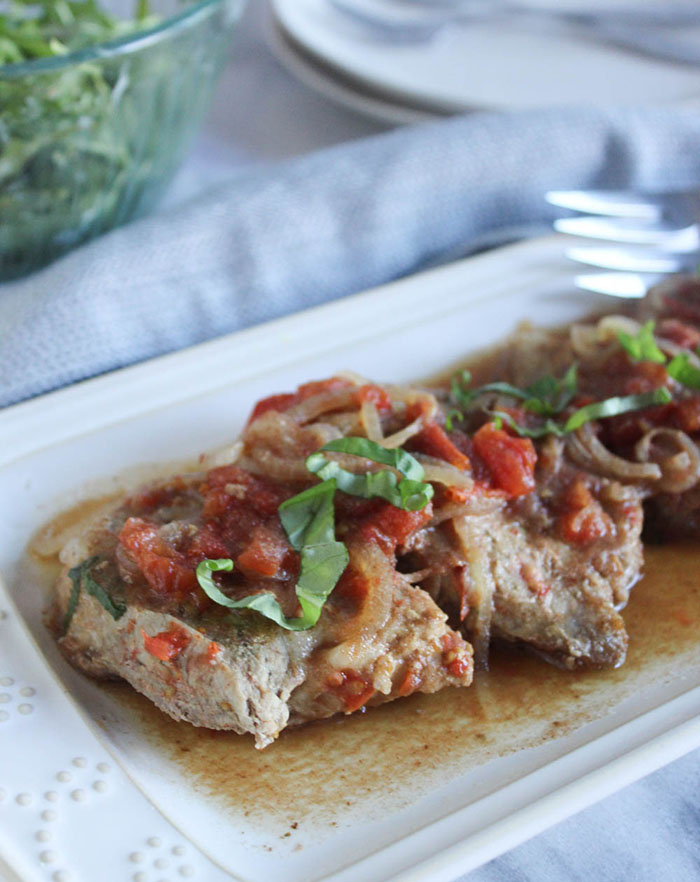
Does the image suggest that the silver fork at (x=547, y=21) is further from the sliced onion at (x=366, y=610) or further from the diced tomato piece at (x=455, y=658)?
the diced tomato piece at (x=455, y=658)

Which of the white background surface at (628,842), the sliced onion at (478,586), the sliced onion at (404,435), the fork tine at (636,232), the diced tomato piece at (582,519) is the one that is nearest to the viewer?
the white background surface at (628,842)

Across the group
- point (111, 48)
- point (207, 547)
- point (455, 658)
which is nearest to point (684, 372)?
point (455, 658)

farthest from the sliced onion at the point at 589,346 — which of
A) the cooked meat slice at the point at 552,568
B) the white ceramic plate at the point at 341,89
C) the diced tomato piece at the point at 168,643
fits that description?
the white ceramic plate at the point at 341,89

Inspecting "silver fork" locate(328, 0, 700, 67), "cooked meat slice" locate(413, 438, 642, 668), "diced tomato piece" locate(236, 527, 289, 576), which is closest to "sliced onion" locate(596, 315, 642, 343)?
"cooked meat slice" locate(413, 438, 642, 668)

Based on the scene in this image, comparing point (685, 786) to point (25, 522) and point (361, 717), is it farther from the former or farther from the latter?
point (25, 522)

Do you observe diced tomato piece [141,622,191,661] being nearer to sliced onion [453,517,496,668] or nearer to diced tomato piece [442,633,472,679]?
diced tomato piece [442,633,472,679]
